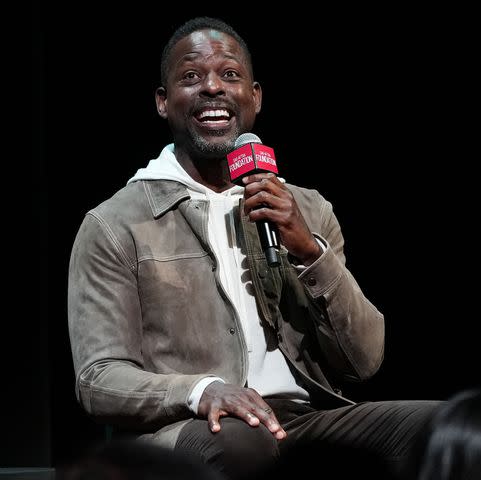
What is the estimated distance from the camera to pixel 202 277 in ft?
7.06

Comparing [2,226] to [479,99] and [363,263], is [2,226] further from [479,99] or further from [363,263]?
[479,99]

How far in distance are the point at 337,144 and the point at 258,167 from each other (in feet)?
4.21

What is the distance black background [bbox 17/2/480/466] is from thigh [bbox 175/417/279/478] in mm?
1500

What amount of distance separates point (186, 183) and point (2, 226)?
1485mm

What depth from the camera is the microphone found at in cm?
196

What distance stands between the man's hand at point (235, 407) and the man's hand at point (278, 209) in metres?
0.37

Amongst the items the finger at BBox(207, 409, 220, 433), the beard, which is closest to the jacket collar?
the beard

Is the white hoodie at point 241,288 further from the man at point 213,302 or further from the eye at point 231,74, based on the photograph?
the eye at point 231,74

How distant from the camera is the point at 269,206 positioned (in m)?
1.98

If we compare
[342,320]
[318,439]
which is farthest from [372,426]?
[342,320]

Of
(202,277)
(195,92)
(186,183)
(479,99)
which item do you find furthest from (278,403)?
(479,99)

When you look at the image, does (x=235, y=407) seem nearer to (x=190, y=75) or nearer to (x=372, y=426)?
(x=372, y=426)

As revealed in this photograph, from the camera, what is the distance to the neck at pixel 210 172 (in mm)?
2383

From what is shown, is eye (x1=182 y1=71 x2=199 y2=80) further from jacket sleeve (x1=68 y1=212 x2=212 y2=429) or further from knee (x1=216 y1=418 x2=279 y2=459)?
knee (x1=216 y1=418 x2=279 y2=459)
